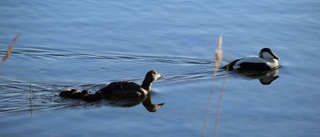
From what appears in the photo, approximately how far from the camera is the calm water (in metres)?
9.53

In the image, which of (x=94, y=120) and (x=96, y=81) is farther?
(x=96, y=81)

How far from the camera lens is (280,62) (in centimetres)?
1311

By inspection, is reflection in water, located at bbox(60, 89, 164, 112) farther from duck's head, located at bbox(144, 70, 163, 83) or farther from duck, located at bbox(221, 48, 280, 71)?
duck, located at bbox(221, 48, 280, 71)

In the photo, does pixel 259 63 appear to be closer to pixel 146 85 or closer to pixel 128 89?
pixel 146 85

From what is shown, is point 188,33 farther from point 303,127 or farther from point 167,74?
point 303,127

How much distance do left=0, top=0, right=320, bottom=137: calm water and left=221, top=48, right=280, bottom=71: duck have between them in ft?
0.66

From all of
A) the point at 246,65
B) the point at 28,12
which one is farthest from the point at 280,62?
the point at 28,12

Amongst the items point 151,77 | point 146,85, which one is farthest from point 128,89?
point 151,77

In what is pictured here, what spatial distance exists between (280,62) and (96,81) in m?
3.71

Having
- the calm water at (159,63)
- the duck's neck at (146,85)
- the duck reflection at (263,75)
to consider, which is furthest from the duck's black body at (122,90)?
the duck reflection at (263,75)

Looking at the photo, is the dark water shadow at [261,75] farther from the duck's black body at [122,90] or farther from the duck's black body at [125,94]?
the duck's black body at [122,90]

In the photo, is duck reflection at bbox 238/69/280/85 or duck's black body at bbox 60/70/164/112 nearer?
duck's black body at bbox 60/70/164/112

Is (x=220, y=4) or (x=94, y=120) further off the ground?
(x=220, y=4)

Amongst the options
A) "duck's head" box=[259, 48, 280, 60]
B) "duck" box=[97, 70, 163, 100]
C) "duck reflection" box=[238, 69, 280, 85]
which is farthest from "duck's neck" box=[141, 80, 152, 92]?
"duck's head" box=[259, 48, 280, 60]
